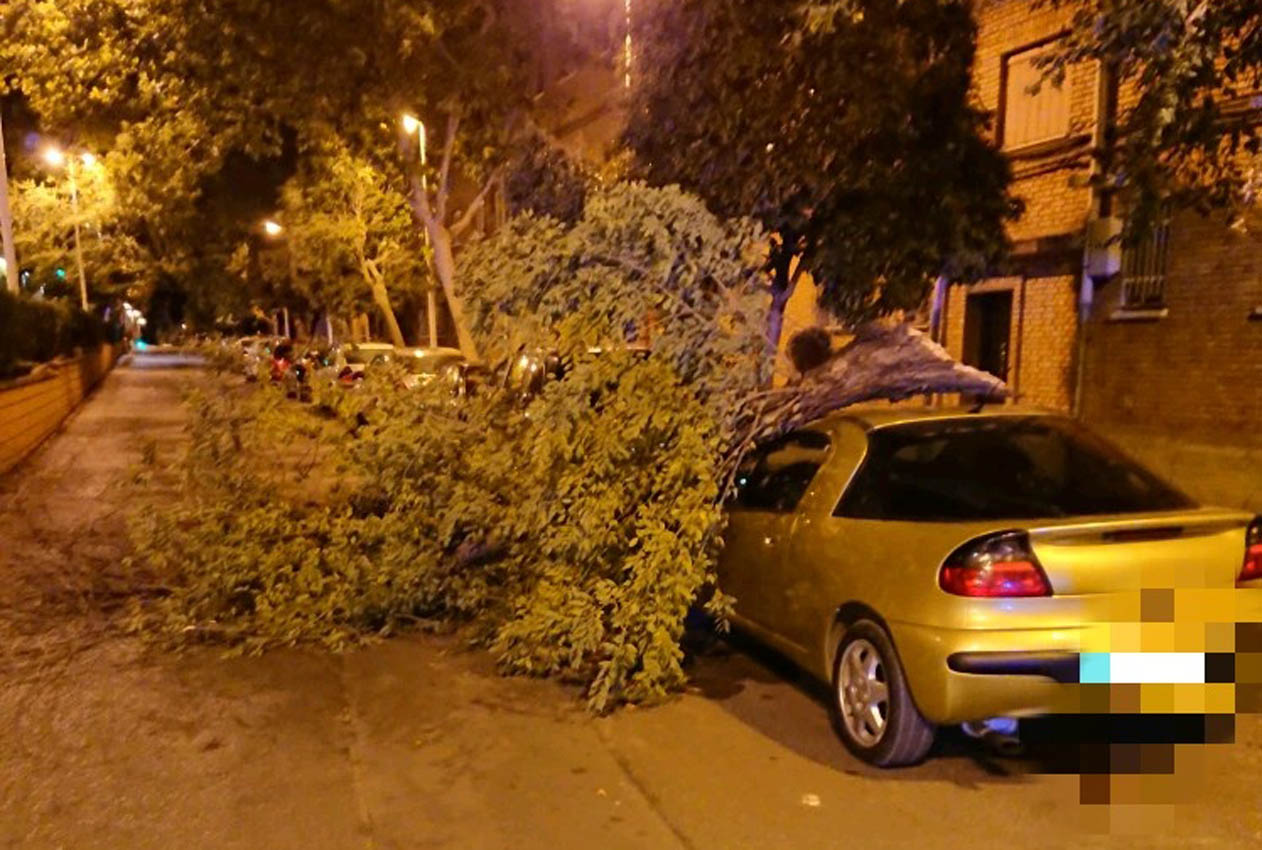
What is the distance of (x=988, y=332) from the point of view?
14.5 m

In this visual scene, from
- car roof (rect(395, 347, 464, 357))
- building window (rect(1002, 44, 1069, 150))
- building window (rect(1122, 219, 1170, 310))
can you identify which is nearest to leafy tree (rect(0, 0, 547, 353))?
car roof (rect(395, 347, 464, 357))

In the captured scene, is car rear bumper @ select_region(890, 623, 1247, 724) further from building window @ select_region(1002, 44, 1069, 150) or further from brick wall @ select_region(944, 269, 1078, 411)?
building window @ select_region(1002, 44, 1069, 150)

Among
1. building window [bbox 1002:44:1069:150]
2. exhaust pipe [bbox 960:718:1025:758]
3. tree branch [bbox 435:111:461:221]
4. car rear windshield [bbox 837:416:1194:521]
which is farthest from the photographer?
tree branch [bbox 435:111:461:221]

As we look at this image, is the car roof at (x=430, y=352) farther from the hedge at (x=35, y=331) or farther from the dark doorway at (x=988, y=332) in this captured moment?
the dark doorway at (x=988, y=332)

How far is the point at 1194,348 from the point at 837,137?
189 inches

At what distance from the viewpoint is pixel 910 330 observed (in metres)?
6.50

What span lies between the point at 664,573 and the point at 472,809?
1.54 m

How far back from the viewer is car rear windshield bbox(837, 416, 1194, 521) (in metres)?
4.67

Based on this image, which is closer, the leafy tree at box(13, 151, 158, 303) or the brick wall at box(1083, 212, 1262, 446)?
the brick wall at box(1083, 212, 1262, 446)

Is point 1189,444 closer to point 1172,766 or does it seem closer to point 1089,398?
point 1089,398

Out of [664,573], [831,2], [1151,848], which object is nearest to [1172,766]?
[1151,848]

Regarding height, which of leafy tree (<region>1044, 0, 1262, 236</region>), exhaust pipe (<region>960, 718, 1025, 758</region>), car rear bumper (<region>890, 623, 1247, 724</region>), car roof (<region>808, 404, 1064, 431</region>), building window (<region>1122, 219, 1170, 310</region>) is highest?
leafy tree (<region>1044, 0, 1262, 236</region>)

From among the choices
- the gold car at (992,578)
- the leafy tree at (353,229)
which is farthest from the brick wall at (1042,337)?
the leafy tree at (353,229)

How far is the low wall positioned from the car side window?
11.2 meters
